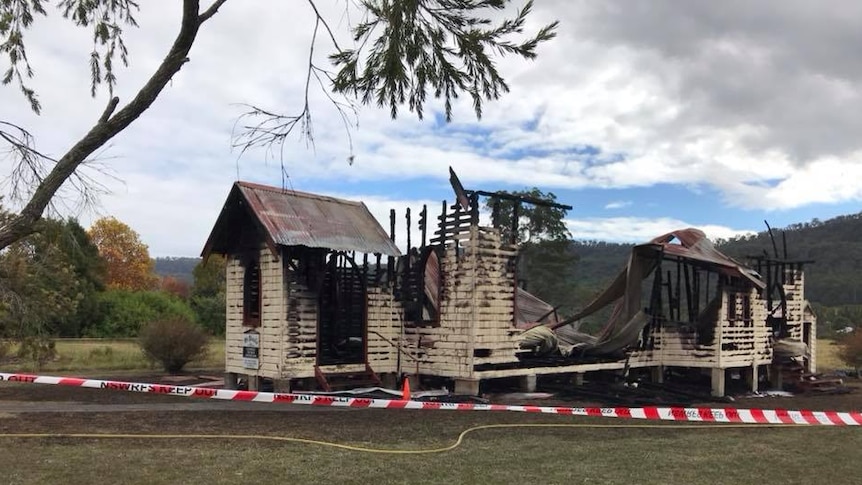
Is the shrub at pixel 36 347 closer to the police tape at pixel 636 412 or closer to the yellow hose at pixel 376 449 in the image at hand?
the police tape at pixel 636 412

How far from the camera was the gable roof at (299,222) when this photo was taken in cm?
1569

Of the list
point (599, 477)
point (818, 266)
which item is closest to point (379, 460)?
point (599, 477)

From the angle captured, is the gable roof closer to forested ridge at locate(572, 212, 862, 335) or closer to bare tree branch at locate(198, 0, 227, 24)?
bare tree branch at locate(198, 0, 227, 24)

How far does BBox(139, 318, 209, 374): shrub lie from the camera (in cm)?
2192

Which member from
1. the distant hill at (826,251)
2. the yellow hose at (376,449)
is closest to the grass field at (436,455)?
the yellow hose at (376,449)

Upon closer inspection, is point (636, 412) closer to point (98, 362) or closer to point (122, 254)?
point (98, 362)

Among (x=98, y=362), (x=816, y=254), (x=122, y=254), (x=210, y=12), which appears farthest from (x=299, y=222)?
(x=816, y=254)

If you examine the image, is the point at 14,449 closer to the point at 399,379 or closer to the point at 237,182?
the point at 237,182

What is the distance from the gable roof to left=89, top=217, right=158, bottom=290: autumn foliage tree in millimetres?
64740

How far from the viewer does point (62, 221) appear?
591 cm

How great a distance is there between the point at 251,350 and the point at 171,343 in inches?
272

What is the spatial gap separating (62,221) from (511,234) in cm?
1204

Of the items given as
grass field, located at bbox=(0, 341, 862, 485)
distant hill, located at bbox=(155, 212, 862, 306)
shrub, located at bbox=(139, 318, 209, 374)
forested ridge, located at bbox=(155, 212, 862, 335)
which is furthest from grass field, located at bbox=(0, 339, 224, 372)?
distant hill, located at bbox=(155, 212, 862, 306)

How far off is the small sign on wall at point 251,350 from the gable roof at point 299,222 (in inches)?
81.9
